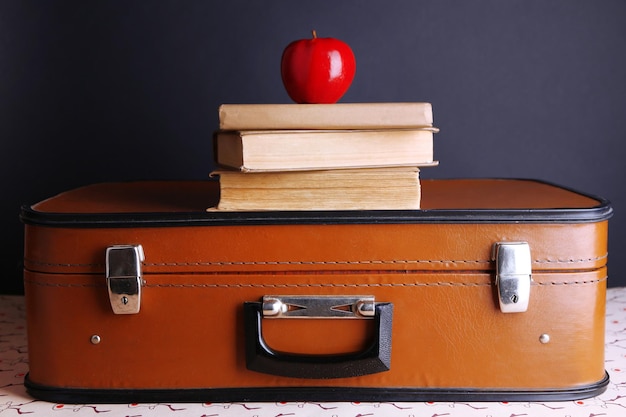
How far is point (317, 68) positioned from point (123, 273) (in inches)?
20.0

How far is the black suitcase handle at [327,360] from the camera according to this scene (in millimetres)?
1356

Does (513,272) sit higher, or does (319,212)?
(319,212)

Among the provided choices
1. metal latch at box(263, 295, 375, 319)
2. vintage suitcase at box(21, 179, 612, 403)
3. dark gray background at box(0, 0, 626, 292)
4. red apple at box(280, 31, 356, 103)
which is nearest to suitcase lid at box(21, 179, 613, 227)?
vintage suitcase at box(21, 179, 612, 403)

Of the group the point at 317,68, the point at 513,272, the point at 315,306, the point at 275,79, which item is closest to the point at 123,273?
the point at 315,306

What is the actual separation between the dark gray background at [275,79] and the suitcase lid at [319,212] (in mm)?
490

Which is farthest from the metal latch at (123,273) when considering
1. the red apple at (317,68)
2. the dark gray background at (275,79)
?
the dark gray background at (275,79)

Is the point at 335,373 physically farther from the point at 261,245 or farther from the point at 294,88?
the point at 294,88

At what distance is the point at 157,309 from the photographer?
1.38 m

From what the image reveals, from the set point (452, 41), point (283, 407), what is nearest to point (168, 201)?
point (283, 407)

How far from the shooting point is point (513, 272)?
1338 millimetres

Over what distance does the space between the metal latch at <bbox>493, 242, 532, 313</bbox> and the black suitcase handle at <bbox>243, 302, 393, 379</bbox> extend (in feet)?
0.65

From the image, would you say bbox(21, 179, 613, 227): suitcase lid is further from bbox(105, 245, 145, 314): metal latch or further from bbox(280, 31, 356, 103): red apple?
bbox(280, 31, 356, 103): red apple

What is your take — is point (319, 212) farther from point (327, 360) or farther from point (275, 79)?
point (275, 79)

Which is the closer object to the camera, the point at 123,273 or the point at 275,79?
the point at 123,273
